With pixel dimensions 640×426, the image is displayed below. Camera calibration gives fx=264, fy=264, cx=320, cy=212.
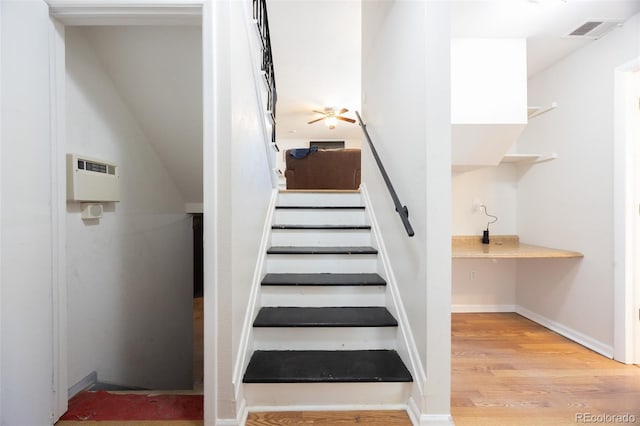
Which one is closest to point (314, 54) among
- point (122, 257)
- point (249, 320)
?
point (122, 257)

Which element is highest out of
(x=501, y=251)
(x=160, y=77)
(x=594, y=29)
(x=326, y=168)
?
(x=594, y=29)

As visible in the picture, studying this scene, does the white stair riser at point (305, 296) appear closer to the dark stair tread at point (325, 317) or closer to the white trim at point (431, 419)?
the dark stair tread at point (325, 317)

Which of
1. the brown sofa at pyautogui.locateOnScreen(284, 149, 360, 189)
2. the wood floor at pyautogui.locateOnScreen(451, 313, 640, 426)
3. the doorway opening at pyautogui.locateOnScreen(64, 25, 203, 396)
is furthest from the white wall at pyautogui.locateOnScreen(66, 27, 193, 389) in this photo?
the wood floor at pyautogui.locateOnScreen(451, 313, 640, 426)

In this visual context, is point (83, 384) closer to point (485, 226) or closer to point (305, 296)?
point (305, 296)

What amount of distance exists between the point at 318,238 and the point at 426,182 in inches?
47.6

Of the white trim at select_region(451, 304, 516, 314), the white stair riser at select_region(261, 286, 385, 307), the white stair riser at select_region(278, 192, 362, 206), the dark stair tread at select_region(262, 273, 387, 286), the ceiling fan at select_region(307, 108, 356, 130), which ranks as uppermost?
the ceiling fan at select_region(307, 108, 356, 130)

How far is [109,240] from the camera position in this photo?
177 cm

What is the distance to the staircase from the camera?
1.35m

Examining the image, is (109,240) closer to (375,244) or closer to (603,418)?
(375,244)

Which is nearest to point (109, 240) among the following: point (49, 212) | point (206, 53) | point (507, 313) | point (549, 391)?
point (49, 212)

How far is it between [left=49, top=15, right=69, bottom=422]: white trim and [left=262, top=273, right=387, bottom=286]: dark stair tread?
101 centimetres

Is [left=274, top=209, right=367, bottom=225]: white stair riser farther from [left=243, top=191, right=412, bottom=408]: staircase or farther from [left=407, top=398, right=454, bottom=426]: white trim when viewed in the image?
[left=407, top=398, right=454, bottom=426]: white trim

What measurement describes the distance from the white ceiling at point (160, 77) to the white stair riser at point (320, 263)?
117cm

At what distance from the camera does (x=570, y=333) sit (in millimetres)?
2322
